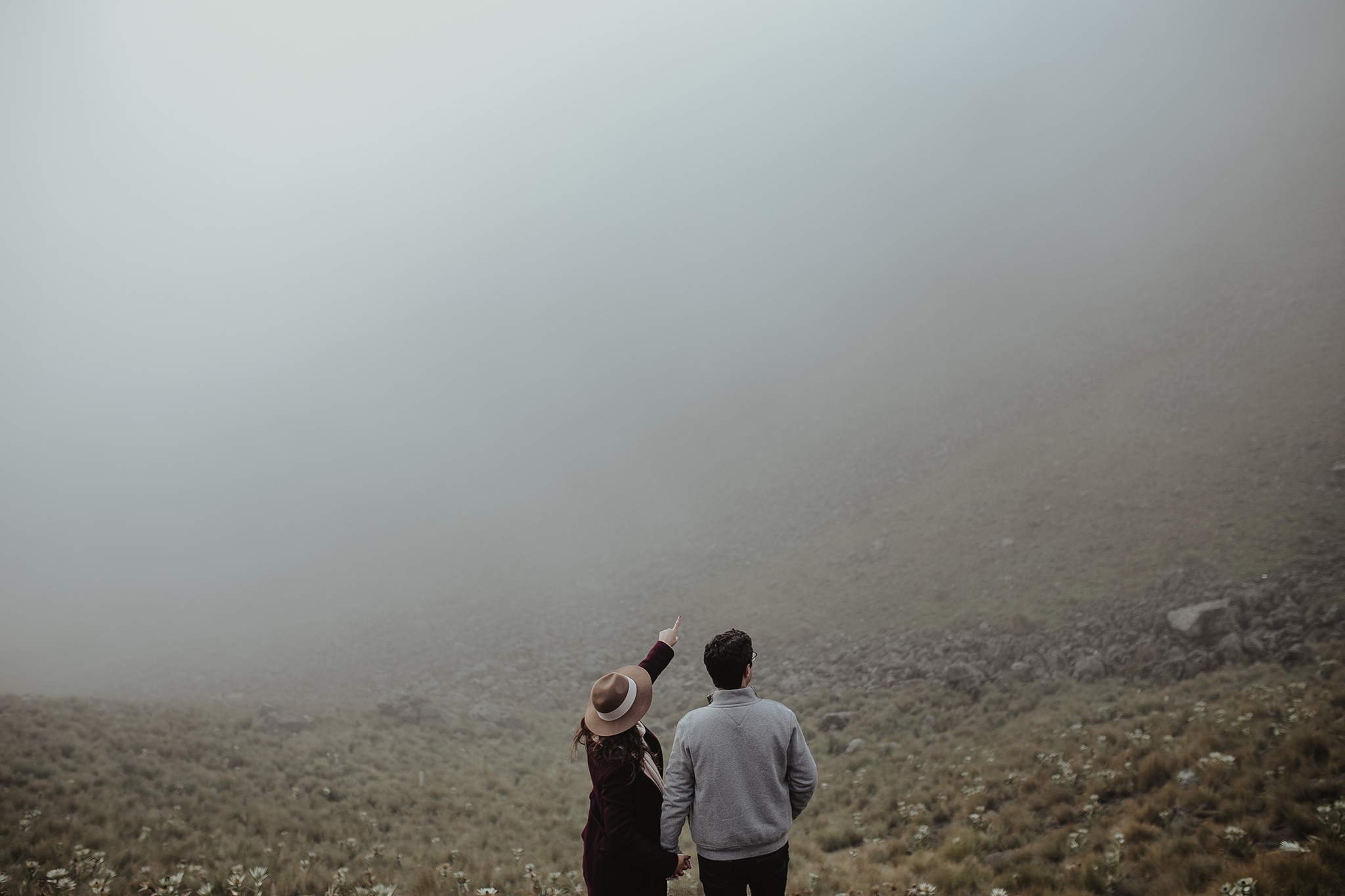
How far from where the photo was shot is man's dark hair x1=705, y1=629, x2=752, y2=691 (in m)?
3.45

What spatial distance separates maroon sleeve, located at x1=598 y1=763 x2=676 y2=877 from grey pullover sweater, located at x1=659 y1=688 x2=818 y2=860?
0.42 ft

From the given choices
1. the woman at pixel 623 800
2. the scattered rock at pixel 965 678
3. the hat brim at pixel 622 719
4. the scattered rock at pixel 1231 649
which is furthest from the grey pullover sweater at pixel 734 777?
the scattered rock at pixel 965 678

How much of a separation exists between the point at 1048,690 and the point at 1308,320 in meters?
28.4

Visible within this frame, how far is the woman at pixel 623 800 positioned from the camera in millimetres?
3350

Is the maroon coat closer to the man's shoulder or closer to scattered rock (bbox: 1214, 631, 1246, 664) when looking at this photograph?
the man's shoulder

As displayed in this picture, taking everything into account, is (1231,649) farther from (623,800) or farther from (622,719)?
(622,719)

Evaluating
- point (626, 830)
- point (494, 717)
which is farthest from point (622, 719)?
point (494, 717)

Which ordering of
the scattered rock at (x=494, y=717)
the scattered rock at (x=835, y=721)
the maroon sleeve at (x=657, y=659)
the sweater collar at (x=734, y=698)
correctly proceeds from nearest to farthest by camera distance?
1. the sweater collar at (x=734, y=698)
2. the maroon sleeve at (x=657, y=659)
3. the scattered rock at (x=835, y=721)
4. the scattered rock at (x=494, y=717)

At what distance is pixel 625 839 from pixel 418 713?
18.9 metres

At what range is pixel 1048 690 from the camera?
14.9 metres

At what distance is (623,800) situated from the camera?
339 cm

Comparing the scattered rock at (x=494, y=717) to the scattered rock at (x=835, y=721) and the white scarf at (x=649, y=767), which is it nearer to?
the scattered rock at (x=835, y=721)

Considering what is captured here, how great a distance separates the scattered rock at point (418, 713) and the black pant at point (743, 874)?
17.9 m

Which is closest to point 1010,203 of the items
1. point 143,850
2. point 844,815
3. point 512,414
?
point 512,414
